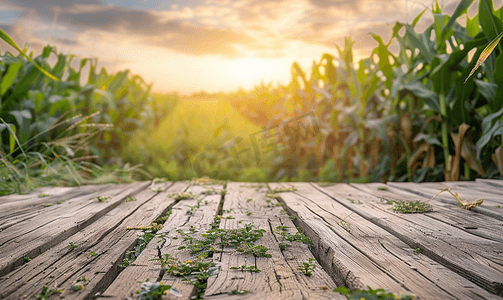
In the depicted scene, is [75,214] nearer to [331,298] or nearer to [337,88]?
[331,298]

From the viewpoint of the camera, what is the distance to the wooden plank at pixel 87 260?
89cm

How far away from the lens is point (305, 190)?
7.88ft

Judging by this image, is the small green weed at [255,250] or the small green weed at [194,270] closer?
the small green weed at [194,270]

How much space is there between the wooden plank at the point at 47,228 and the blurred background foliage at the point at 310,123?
46 centimetres

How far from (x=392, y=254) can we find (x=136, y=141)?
5.14 metres

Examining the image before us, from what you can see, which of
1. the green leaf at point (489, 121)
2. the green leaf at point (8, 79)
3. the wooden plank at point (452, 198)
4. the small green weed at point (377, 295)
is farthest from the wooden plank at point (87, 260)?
the green leaf at point (489, 121)

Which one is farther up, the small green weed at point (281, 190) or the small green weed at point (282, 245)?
the small green weed at point (282, 245)

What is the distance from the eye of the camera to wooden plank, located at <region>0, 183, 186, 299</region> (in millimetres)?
893

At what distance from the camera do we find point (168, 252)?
3.67ft

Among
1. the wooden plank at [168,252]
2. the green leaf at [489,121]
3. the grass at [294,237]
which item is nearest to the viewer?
the wooden plank at [168,252]

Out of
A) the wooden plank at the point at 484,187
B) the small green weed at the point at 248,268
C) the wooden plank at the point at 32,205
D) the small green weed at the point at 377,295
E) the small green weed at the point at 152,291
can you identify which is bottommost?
the wooden plank at the point at 32,205

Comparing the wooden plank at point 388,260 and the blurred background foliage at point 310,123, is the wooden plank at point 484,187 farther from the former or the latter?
the wooden plank at point 388,260

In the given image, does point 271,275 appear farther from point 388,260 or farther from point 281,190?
point 281,190

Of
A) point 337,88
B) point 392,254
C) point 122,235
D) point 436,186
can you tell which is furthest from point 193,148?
point 392,254
